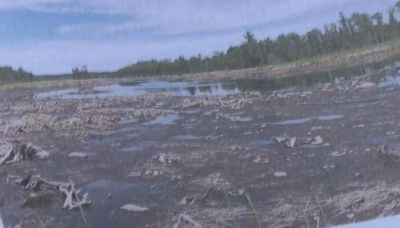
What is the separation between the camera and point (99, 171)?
2.35 metres

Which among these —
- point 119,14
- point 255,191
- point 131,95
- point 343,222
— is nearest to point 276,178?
point 255,191

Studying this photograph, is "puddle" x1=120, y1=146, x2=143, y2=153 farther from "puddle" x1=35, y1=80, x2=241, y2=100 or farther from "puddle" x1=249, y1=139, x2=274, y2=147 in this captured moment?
"puddle" x1=249, y1=139, x2=274, y2=147

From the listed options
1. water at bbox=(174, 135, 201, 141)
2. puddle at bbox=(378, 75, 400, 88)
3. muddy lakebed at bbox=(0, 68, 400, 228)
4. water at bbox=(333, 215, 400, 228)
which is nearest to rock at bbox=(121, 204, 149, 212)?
muddy lakebed at bbox=(0, 68, 400, 228)

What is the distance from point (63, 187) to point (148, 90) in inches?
17.9

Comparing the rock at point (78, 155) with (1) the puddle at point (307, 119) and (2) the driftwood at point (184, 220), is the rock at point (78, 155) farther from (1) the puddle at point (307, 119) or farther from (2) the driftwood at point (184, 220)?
(1) the puddle at point (307, 119)

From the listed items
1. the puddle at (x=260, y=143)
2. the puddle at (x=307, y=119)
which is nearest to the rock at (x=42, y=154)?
the puddle at (x=260, y=143)

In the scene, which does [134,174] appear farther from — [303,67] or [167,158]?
[303,67]

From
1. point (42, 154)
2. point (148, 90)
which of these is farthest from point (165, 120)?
point (42, 154)

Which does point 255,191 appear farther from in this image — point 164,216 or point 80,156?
point 80,156

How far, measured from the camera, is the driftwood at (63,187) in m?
2.29

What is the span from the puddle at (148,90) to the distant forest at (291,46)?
0.17ft

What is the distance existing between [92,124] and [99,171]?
170mm

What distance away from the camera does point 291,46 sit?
259 centimetres

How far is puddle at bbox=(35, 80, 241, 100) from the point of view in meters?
2.41
